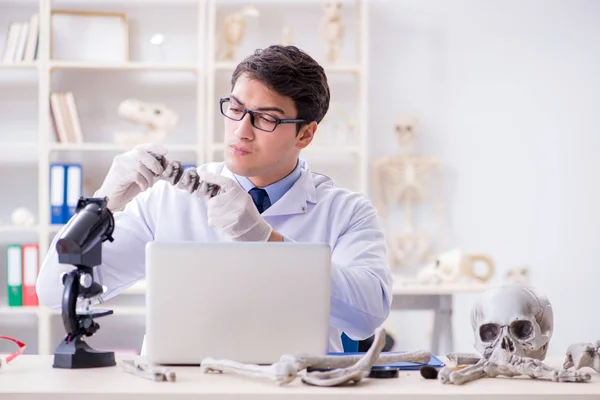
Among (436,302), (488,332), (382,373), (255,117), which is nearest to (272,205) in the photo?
(255,117)

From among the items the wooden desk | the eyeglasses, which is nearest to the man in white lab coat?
the eyeglasses

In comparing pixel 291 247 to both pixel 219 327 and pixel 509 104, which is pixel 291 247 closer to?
pixel 219 327

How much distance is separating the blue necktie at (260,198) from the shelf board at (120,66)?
2.05m

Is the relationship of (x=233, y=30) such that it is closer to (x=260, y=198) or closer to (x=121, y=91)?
(x=121, y=91)

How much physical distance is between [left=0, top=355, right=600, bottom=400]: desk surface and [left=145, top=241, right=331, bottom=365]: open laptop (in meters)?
0.05

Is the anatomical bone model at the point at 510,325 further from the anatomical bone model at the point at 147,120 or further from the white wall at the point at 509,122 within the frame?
the white wall at the point at 509,122

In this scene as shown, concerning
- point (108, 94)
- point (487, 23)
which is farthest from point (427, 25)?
point (108, 94)

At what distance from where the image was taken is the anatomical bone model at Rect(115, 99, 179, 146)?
3.76 m

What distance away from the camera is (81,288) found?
1.18 metres

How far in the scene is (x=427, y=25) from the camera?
162 inches

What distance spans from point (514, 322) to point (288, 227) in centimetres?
70

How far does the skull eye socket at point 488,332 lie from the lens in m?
1.29

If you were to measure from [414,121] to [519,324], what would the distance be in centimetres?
277

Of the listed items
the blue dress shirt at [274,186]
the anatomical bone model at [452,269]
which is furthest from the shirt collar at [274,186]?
the anatomical bone model at [452,269]
